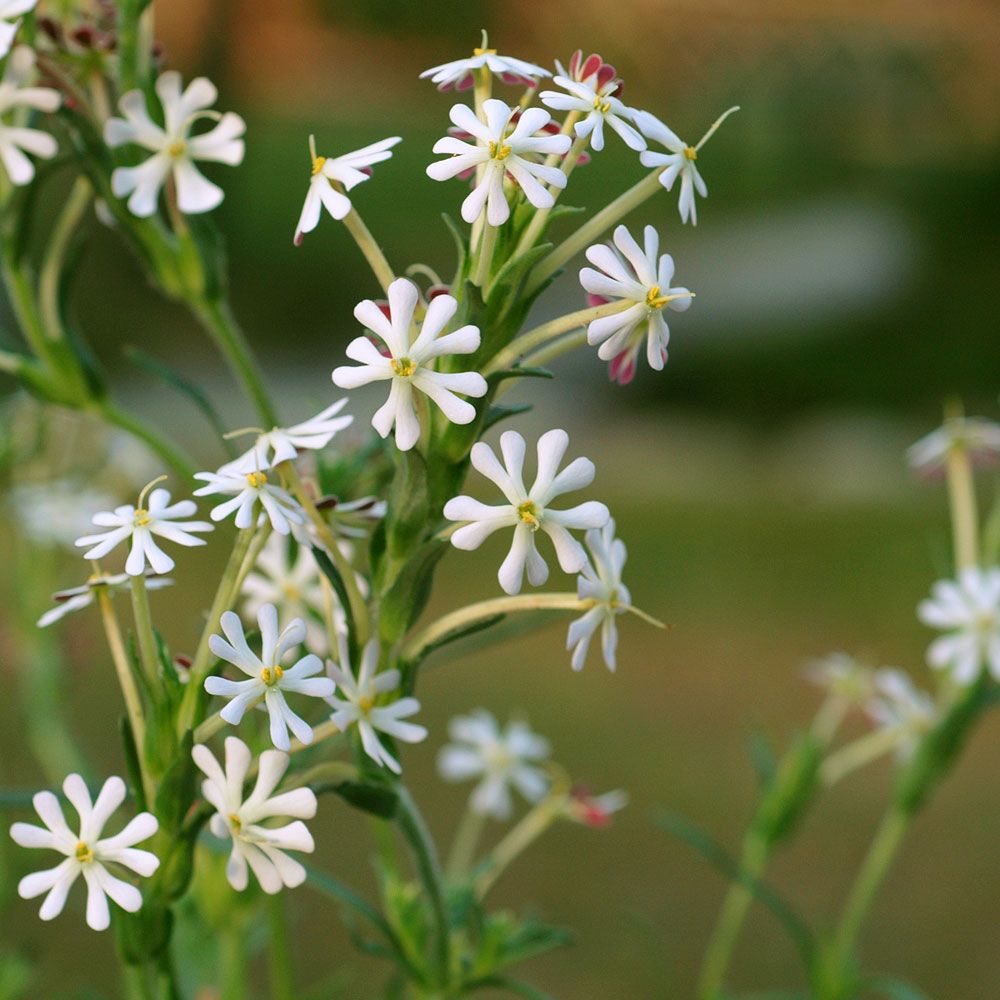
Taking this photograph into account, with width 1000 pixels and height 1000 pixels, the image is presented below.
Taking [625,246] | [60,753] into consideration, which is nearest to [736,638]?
[60,753]

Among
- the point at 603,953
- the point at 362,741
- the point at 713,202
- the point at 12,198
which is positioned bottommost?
the point at 713,202

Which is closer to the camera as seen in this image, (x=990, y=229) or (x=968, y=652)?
(x=968, y=652)

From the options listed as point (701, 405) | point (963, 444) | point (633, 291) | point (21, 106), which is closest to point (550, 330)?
point (633, 291)

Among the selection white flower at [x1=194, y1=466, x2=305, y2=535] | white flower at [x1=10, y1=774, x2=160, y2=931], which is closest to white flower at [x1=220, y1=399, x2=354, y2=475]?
white flower at [x1=194, y1=466, x2=305, y2=535]

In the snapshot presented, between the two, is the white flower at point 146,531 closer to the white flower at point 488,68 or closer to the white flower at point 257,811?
the white flower at point 257,811

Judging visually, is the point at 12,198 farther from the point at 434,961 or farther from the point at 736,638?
the point at 736,638

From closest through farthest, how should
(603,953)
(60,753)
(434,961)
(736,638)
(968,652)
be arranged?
1. (434,961)
2. (968,652)
3. (60,753)
4. (603,953)
5. (736,638)
